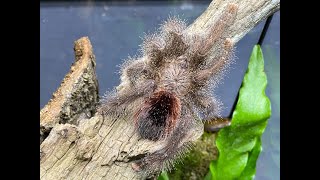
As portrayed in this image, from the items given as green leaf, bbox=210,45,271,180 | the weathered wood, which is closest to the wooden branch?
the weathered wood

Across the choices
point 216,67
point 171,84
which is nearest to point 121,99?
point 171,84

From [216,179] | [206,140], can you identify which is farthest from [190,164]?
[216,179]

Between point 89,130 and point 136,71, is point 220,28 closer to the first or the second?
point 136,71

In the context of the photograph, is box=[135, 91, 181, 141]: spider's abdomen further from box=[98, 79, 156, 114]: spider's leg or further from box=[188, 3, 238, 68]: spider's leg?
box=[188, 3, 238, 68]: spider's leg

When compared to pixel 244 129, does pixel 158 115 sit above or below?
above

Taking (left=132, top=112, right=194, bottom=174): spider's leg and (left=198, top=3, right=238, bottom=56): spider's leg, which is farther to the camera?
(left=198, top=3, right=238, bottom=56): spider's leg

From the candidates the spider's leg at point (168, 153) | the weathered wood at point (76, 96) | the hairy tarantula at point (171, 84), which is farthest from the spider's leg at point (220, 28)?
the weathered wood at point (76, 96)

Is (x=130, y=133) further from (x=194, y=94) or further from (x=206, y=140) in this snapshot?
(x=206, y=140)
